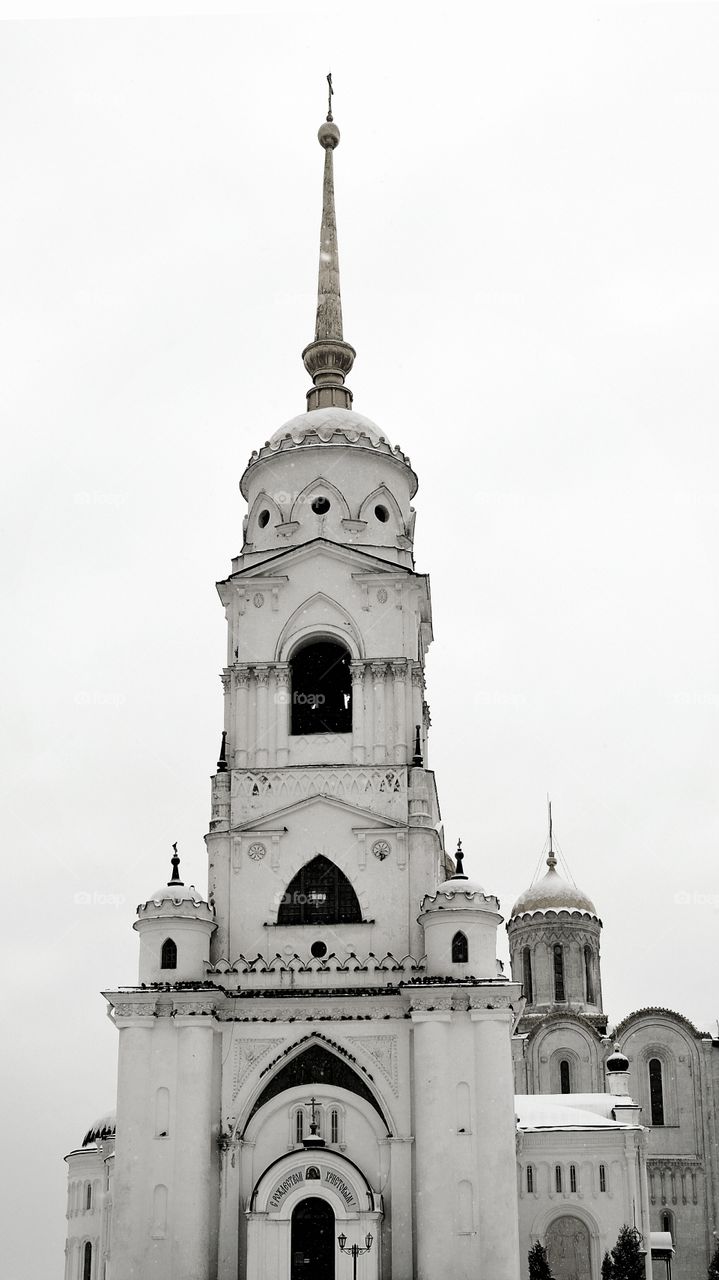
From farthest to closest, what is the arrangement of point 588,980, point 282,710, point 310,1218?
point 588,980, point 282,710, point 310,1218

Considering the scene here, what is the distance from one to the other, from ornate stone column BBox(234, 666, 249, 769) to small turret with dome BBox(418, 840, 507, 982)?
18.2 feet

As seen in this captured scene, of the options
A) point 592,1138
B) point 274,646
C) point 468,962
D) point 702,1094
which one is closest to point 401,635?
point 274,646

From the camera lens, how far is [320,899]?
3247 cm

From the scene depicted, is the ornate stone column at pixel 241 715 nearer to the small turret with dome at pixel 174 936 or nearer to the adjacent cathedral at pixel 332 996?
the adjacent cathedral at pixel 332 996

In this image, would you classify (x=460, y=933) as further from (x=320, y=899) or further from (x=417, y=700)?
(x=417, y=700)

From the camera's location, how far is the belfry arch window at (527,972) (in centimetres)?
5509

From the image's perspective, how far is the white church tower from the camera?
2928 cm

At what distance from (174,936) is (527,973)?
26.7 meters

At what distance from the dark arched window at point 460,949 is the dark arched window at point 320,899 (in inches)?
90.2

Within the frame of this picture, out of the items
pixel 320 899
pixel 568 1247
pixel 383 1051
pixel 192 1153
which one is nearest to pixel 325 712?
pixel 320 899

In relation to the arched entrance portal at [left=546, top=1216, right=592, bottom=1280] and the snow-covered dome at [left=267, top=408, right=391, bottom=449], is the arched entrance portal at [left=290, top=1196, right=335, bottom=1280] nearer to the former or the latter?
the arched entrance portal at [left=546, top=1216, right=592, bottom=1280]

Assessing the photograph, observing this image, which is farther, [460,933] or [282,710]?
[282,710]

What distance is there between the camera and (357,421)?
3725 cm

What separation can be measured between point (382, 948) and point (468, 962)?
6.51ft
